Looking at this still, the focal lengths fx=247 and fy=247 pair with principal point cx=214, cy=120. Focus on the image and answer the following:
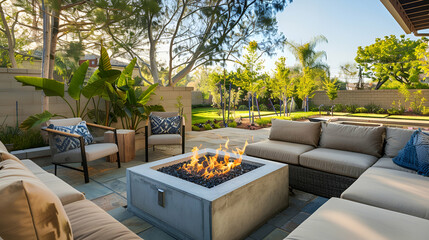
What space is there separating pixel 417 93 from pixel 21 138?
17.5 metres

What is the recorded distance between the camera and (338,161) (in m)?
2.65

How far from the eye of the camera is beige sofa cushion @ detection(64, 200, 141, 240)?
4.32 ft

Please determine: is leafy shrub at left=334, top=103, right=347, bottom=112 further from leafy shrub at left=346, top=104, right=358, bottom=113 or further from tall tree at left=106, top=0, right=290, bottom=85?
tall tree at left=106, top=0, right=290, bottom=85

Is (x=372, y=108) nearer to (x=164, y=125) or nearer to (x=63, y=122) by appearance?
(x=164, y=125)

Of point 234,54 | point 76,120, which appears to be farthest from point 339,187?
point 234,54

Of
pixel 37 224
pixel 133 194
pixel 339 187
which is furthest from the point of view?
pixel 339 187

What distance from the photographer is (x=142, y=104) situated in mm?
5129

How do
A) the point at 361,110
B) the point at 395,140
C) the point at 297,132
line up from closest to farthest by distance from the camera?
1. the point at 395,140
2. the point at 297,132
3. the point at 361,110

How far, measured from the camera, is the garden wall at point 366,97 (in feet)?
48.7

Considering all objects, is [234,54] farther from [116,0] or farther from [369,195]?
[369,195]

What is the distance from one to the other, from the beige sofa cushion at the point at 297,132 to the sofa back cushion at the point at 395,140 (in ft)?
2.60

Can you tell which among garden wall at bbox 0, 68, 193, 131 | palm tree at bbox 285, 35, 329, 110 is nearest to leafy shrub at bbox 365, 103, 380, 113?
palm tree at bbox 285, 35, 329, 110

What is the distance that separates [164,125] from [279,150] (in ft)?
7.87

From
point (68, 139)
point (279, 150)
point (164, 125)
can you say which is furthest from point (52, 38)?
point (279, 150)
